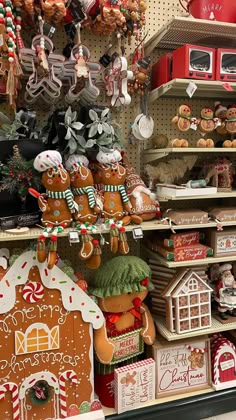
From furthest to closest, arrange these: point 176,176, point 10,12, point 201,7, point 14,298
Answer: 1. point 176,176
2. point 201,7
3. point 14,298
4. point 10,12

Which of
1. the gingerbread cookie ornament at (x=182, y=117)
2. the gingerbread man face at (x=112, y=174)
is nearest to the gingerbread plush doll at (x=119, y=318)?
the gingerbread man face at (x=112, y=174)

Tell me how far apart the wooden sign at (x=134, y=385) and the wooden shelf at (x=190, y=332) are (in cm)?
14

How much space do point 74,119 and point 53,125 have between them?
0.10 m

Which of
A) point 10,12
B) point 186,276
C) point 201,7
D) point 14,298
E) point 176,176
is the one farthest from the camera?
point 176,176

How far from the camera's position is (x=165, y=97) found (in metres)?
1.89

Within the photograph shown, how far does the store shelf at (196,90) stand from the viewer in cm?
155

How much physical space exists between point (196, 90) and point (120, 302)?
112cm

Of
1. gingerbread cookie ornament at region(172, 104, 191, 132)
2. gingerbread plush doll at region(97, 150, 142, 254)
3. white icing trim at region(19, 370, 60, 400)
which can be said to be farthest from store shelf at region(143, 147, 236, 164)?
white icing trim at region(19, 370, 60, 400)

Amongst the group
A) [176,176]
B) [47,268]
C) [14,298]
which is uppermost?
[176,176]

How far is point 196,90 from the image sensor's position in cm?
177

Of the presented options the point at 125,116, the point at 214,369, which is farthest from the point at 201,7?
the point at 214,369

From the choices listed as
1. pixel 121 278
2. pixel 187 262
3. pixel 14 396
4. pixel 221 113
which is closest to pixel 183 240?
pixel 187 262

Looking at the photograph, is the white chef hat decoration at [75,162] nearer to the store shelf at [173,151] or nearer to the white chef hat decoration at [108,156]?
the white chef hat decoration at [108,156]

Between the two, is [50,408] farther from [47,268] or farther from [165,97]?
[165,97]
